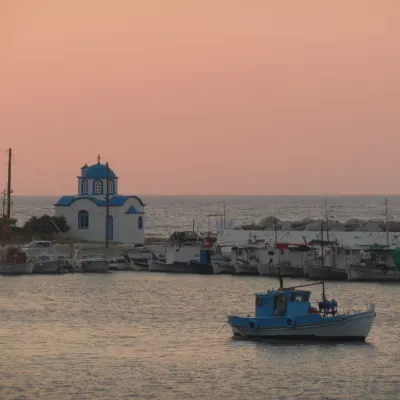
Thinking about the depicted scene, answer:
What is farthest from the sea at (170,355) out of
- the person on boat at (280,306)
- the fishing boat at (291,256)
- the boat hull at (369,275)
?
the fishing boat at (291,256)

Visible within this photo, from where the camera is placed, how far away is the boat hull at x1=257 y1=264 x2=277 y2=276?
3826 inches

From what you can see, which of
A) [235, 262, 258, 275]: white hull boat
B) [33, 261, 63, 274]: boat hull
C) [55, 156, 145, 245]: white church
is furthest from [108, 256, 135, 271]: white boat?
[55, 156, 145, 245]: white church

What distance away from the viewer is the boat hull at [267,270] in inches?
3826

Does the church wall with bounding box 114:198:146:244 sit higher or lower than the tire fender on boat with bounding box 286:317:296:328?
higher

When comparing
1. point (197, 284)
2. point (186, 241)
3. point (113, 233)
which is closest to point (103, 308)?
point (197, 284)

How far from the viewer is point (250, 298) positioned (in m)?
76.8

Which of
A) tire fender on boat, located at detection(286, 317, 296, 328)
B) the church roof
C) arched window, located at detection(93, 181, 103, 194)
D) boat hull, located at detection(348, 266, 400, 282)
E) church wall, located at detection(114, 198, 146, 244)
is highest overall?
arched window, located at detection(93, 181, 103, 194)

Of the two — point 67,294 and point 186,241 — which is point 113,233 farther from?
point 67,294

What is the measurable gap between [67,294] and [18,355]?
2815 cm

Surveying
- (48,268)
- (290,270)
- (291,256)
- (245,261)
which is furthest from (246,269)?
(48,268)

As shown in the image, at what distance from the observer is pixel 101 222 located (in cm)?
11944

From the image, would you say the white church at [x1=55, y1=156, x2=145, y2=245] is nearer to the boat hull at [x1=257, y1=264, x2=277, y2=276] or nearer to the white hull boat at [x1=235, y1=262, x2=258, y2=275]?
the white hull boat at [x1=235, y1=262, x2=258, y2=275]

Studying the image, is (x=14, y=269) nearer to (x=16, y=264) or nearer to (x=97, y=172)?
(x=16, y=264)

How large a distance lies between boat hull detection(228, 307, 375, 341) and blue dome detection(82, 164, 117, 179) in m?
67.4
